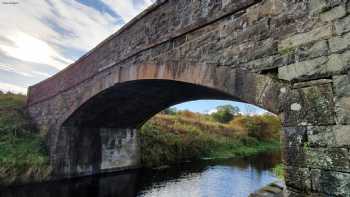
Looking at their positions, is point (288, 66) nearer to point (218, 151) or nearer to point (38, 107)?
point (38, 107)

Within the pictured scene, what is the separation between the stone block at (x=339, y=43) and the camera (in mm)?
2561

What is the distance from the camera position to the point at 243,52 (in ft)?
12.1

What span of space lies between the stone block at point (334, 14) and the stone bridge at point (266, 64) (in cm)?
1

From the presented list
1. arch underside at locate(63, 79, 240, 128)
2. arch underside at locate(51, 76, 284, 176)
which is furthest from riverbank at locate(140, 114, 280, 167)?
arch underside at locate(63, 79, 240, 128)

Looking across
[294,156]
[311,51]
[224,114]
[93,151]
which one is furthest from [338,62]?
[224,114]

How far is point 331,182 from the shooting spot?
8.18 feet

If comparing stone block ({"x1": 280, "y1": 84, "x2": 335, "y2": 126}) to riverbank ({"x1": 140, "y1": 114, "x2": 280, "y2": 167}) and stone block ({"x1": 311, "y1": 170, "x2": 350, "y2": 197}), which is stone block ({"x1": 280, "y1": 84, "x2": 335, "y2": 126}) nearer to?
stone block ({"x1": 311, "y1": 170, "x2": 350, "y2": 197})

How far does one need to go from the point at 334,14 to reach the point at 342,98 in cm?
93

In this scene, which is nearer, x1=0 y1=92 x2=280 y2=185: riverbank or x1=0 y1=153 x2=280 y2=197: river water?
x1=0 y1=153 x2=280 y2=197: river water

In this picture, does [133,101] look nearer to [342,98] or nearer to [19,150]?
[19,150]

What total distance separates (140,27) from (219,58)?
119 inches

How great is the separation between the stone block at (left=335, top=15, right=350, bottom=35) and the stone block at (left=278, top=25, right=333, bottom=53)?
0.07m

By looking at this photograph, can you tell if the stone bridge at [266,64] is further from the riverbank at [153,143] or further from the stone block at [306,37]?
the riverbank at [153,143]

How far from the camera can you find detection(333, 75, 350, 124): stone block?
8.11ft
